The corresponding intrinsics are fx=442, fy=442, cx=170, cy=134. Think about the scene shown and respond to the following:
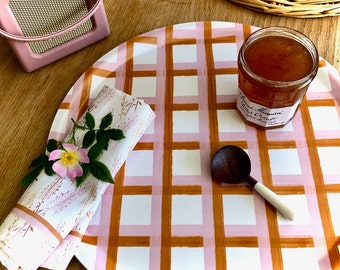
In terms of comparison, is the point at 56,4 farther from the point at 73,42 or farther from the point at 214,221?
the point at 214,221

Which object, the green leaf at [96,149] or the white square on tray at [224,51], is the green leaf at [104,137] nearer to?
the green leaf at [96,149]

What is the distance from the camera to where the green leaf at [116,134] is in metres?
0.68

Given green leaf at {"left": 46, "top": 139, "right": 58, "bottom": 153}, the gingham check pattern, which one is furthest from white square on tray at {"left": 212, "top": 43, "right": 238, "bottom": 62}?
green leaf at {"left": 46, "top": 139, "right": 58, "bottom": 153}

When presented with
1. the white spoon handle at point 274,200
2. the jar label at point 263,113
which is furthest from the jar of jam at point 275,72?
the white spoon handle at point 274,200

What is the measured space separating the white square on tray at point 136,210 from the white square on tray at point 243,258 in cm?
13

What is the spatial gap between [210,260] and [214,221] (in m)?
0.06

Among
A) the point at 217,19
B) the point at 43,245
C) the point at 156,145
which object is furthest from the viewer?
the point at 217,19

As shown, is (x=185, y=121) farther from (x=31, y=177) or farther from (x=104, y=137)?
(x=31, y=177)

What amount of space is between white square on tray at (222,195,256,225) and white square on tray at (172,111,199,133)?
0.43 feet

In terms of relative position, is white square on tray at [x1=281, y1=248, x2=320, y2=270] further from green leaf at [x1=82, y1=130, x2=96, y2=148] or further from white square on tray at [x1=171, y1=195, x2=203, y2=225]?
green leaf at [x1=82, y1=130, x2=96, y2=148]

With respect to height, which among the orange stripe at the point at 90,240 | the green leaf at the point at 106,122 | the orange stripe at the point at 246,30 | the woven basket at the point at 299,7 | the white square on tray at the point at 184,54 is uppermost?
the woven basket at the point at 299,7

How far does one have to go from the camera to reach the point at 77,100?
762mm

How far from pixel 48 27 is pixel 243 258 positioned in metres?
0.50

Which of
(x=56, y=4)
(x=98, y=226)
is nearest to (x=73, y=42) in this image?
(x=56, y=4)
